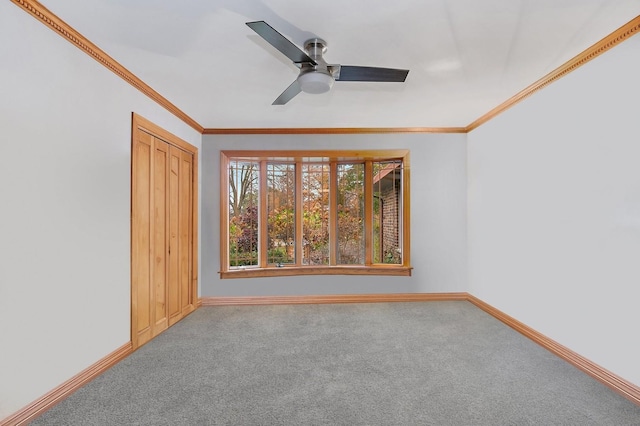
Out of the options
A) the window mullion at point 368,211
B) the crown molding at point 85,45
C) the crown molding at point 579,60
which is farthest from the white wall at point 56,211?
the crown molding at point 579,60

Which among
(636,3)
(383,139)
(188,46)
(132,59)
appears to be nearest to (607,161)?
(636,3)

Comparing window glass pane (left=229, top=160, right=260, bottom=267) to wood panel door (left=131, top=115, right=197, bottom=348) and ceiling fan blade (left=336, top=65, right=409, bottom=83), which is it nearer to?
wood panel door (left=131, top=115, right=197, bottom=348)

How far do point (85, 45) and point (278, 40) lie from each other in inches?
63.0

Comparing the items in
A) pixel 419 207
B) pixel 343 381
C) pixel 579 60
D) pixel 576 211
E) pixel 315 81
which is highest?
pixel 579 60

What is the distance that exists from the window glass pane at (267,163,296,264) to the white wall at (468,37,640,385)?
276 centimetres

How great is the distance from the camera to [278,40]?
187 centimetres

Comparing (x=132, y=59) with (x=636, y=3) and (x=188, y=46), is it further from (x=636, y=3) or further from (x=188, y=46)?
(x=636, y=3)

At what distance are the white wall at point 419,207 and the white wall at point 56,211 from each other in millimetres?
1814

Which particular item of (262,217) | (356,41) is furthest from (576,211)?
(262,217)

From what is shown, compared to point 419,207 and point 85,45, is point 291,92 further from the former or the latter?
point 419,207

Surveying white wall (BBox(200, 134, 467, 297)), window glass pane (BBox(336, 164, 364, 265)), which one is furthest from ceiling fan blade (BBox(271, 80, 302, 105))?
window glass pane (BBox(336, 164, 364, 265))

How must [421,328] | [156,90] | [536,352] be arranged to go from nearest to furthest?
1. [536,352]
2. [156,90]
3. [421,328]

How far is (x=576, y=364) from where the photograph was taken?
2650 mm

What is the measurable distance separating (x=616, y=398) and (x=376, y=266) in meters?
2.82
